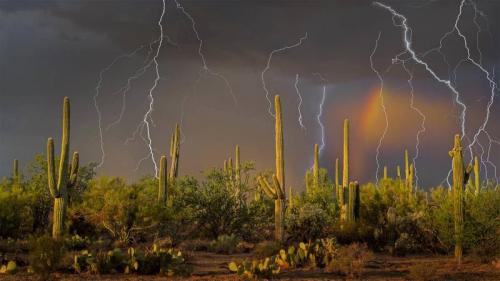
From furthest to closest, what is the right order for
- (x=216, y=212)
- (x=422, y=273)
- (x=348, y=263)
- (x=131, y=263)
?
1. (x=216, y=212)
2. (x=348, y=263)
3. (x=131, y=263)
4. (x=422, y=273)

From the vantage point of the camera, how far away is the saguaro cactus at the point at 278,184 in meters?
26.3

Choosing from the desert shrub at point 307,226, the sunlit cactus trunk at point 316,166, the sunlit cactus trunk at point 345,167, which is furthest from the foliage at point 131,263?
the sunlit cactus trunk at point 316,166

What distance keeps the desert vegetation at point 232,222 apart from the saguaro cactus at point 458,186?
0.04m

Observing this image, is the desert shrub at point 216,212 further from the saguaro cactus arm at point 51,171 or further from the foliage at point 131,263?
the foliage at point 131,263

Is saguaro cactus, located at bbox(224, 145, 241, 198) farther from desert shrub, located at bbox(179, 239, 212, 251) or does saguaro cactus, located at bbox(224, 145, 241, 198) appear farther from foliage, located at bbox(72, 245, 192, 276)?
foliage, located at bbox(72, 245, 192, 276)

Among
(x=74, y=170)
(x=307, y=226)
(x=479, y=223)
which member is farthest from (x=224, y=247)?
(x=479, y=223)

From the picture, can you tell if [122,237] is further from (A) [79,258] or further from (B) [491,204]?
(B) [491,204]

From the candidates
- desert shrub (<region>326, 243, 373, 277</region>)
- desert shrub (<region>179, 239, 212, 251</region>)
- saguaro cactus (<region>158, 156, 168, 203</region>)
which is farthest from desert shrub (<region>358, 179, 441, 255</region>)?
saguaro cactus (<region>158, 156, 168, 203</region>)

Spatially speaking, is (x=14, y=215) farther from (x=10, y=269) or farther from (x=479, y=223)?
(x=479, y=223)

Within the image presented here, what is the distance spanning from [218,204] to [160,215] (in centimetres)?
595

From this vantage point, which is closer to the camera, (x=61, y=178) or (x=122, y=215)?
(x=122, y=215)

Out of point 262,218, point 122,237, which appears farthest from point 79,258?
point 262,218

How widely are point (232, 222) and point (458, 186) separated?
39.6ft

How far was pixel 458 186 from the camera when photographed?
22.6m
